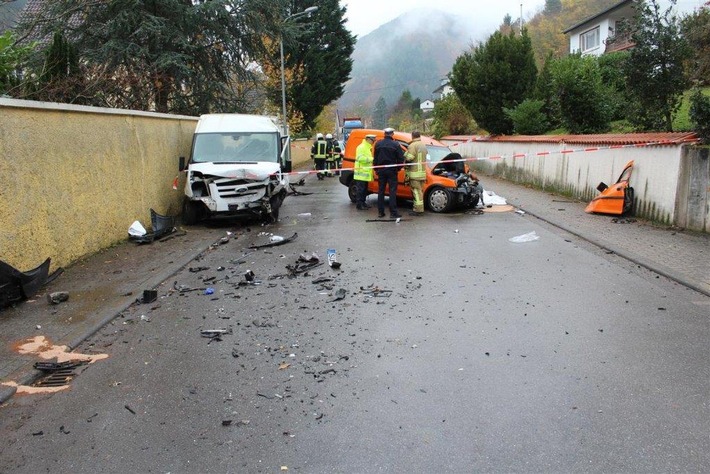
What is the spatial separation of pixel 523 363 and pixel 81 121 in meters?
7.49

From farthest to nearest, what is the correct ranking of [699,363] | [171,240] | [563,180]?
1. [563,180]
2. [171,240]
3. [699,363]

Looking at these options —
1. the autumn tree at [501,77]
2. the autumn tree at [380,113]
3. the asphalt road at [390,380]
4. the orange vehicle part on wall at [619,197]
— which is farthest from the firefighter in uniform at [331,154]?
A: the autumn tree at [380,113]

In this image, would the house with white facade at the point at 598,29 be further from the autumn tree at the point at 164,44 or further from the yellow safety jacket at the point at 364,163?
the yellow safety jacket at the point at 364,163

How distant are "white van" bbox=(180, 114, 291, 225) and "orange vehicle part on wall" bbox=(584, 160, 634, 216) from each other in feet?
22.6

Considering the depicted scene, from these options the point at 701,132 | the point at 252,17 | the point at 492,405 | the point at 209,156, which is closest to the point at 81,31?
the point at 252,17

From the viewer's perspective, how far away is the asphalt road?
3412 millimetres

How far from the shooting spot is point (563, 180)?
1652cm

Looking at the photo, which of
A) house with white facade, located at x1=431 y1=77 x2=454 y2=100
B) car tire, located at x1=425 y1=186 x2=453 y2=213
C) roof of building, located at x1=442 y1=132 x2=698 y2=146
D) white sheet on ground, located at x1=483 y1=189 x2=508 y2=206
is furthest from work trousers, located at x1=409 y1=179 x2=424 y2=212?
house with white facade, located at x1=431 y1=77 x2=454 y2=100

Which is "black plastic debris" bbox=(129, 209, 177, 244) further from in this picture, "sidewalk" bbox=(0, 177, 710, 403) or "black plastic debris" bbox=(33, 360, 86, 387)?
"black plastic debris" bbox=(33, 360, 86, 387)

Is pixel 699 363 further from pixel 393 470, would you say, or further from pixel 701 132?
pixel 701 132

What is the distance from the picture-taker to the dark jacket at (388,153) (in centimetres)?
1320

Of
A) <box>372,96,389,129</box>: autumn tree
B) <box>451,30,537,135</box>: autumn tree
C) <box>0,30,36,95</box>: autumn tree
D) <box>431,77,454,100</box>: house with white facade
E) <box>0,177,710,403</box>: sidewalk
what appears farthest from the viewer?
<box>372,96,389,129</box>: autumn tree

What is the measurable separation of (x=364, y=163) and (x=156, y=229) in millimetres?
5174

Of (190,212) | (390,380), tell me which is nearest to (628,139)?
(190,212)
